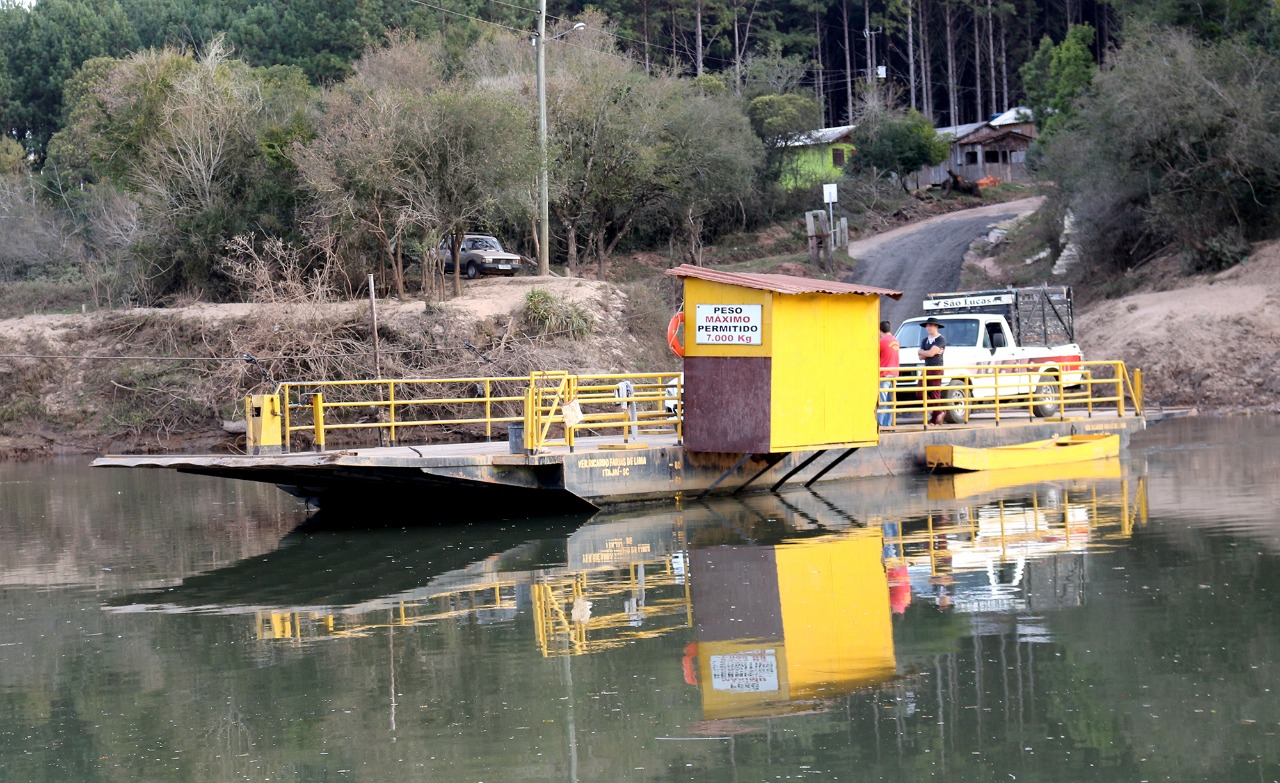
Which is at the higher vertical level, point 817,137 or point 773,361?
point 817,137

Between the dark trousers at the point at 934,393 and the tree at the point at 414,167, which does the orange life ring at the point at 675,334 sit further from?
the tree at the point at 414,167

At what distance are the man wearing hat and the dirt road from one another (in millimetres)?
16291

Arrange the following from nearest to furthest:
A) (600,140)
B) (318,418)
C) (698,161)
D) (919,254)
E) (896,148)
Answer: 1. (318,418)
2. (600,140)
3. (698,161)
4. (919,254)
5. (896,148)

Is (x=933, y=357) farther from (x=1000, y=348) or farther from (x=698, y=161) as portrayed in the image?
(x=698, y=161)

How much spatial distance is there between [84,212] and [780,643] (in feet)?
151

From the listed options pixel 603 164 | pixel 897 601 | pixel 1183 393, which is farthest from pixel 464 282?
pixel 897 601

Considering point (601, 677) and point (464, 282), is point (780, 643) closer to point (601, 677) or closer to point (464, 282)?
point (601, 677)

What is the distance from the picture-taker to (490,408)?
74.1 feet

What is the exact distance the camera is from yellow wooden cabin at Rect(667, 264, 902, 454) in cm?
1764

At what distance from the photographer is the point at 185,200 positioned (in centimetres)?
3603

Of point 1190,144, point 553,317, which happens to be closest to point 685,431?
point 553,317

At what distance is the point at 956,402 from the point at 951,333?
2.84 m

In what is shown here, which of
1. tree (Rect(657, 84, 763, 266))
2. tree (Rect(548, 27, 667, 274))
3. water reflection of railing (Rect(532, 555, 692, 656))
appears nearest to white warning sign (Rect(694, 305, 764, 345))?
water reflection of railing (Rect(532, 555, 692, 656))

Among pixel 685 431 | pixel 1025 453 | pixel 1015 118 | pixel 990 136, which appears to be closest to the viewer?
pixel 685 431
